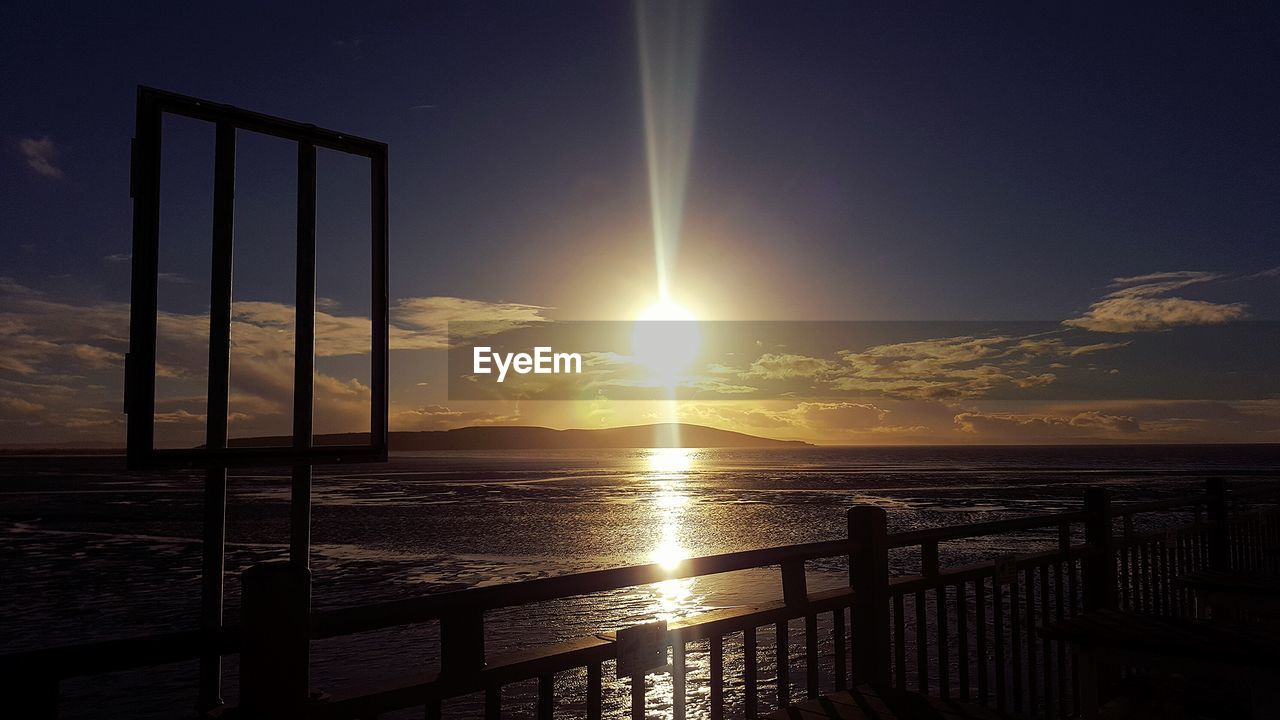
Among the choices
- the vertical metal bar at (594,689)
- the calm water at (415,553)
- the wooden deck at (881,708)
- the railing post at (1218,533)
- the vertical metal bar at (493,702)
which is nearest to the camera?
the vertical metal bar at (493,702)

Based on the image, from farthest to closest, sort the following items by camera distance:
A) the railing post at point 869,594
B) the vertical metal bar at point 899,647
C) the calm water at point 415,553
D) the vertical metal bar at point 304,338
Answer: the calm water at point 415,553 < the vertical metal bar at point 899,647 < the railing post at point 869,594 < the vertical metal bar at point 304,338

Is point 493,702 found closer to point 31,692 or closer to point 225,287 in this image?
point 31,692

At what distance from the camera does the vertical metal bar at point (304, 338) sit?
314cm

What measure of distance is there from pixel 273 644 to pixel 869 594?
2.98 meters

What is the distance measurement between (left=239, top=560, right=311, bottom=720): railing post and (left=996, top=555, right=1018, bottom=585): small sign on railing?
3.87 m

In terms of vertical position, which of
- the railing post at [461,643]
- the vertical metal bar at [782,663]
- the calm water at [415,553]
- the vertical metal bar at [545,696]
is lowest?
the calm water at [415,553]

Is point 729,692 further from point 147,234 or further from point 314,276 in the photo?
point 147,234

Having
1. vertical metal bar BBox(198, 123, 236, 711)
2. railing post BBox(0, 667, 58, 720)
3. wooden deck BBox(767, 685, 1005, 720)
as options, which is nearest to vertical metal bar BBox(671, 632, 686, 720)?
wooden deck BBox(767, 685, 1005, 720)

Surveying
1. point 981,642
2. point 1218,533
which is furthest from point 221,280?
point 1218,533

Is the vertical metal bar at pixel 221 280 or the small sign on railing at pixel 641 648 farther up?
the vertical metal bar at pixel 221 280

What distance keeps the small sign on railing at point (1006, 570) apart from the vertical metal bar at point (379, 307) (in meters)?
3.49

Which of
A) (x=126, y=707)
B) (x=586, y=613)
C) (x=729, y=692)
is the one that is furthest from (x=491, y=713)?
(x=586, y=613)

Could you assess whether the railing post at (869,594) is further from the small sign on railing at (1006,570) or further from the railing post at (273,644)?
the railing post at (273,644)

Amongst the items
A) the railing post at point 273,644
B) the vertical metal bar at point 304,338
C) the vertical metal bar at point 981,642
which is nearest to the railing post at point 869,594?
the vertical metal bar at point 981,642
